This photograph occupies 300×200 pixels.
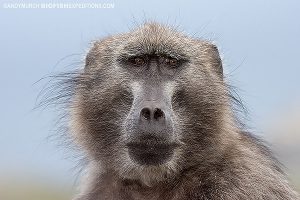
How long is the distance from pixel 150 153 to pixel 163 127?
0.26 m

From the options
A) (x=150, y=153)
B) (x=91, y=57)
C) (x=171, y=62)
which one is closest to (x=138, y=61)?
(x=171, y=62)

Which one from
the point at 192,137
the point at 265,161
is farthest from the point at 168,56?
the point at 265,161

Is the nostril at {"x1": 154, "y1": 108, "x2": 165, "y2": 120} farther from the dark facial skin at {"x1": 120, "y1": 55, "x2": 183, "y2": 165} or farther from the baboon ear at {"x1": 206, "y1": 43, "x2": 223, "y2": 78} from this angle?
the baboon ear at {"x1": 206, "y1": 43, "x2": 223, "y2": 78}

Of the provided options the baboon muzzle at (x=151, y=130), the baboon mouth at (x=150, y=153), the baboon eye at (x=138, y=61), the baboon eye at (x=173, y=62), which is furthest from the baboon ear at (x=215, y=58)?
the baboon mouth at (x=150, y=153)

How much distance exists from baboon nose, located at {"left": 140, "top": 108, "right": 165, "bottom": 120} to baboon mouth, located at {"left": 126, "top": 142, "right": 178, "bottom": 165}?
228 mm

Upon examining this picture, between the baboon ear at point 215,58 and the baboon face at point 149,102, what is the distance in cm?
1

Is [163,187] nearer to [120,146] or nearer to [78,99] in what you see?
[120,146]

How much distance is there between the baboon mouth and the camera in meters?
6.74

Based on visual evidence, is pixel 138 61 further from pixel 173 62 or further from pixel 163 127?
pixel 163 127

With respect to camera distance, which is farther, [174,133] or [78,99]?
[78,99]

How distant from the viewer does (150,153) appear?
677 cm

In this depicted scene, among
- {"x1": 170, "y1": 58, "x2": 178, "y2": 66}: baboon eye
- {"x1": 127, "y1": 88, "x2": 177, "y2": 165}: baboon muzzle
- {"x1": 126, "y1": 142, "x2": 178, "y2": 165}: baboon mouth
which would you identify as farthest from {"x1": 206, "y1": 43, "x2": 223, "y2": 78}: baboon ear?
{"x1": 126, "y1": 142, "x2": 178, "y2": 165}: baboon mouth

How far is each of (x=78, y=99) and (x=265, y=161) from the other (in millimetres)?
1744

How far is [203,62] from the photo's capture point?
757cm
